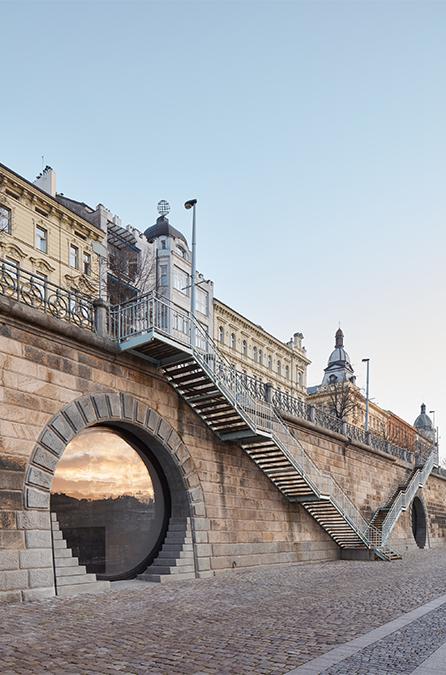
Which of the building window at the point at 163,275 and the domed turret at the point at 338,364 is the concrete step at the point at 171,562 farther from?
the domed turret at the point at 338,364

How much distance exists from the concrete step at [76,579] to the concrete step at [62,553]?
0.45 meters

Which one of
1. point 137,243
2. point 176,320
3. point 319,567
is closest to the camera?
point 176,320

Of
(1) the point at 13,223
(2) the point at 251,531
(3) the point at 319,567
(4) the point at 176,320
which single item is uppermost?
(1) the point at 13,223

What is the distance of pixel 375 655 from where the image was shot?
827 centimetres

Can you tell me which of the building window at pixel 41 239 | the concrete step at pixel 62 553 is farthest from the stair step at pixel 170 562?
the building window at pixel 41 239

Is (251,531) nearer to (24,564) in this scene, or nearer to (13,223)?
(24,564)

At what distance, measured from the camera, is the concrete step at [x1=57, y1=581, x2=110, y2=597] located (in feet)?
46.0

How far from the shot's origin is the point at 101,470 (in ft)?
56.8

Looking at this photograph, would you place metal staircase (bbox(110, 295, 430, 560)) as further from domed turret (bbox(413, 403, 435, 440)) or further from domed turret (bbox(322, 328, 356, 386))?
domed turret (bbox(413, 403, 435, 440))

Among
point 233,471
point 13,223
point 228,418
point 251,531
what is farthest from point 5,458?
point 13,223

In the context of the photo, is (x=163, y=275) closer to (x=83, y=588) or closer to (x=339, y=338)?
(x=83, y=588)

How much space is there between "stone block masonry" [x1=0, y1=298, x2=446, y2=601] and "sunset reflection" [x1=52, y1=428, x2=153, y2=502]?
64cm

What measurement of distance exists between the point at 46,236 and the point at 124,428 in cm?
2877

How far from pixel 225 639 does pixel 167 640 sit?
86 centimetres
